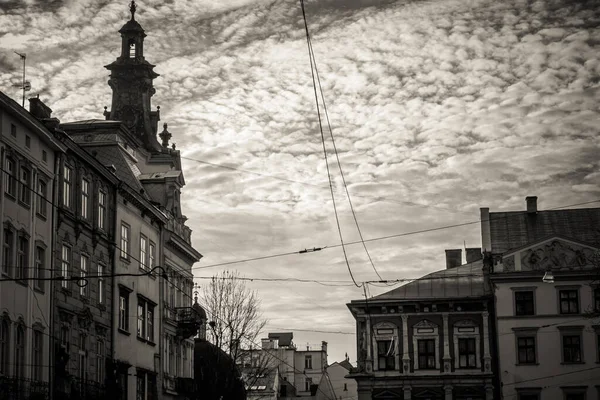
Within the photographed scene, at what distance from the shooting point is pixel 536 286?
6012 centimetres

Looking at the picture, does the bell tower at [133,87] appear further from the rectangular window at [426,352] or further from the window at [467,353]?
the window at [467,353]

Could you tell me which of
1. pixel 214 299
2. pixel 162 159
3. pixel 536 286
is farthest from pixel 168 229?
pixel 536 286

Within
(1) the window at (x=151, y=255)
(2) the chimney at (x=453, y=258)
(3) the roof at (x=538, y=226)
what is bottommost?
(1) the window at (x=151, y=255)

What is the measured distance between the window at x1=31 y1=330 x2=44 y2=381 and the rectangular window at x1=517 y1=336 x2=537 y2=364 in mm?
33632

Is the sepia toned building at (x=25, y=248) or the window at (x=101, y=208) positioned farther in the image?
the window at (x=101, y=208)

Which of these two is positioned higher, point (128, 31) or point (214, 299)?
point (128, 31)

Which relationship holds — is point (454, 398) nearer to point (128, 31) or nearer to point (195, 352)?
point (195, 352)

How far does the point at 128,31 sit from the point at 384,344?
967 inches

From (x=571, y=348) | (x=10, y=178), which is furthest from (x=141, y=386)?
(x=571, y=348)

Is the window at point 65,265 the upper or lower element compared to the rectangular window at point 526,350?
upper

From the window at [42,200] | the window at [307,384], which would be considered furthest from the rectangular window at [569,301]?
the window at [307,384]

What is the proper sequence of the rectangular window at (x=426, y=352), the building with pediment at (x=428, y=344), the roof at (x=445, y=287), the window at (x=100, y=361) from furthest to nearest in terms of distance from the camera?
the roof at (x=445, y=287), the rectangular window at (x=426, y=352), the building with pediment at (x=428, y=344), the window at (x=100, y=361)

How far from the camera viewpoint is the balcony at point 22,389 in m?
29.9

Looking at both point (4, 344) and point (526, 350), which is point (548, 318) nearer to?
point (526, 350)
